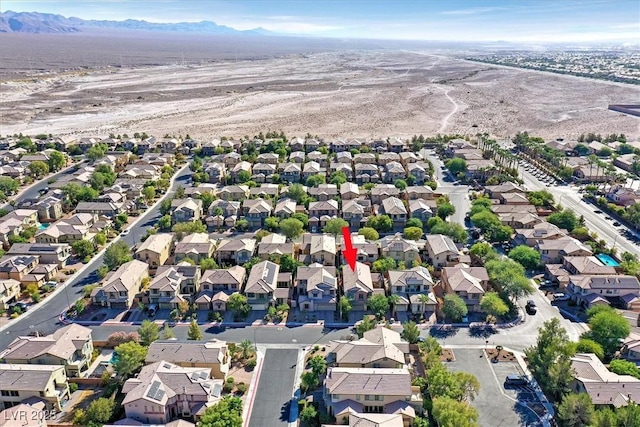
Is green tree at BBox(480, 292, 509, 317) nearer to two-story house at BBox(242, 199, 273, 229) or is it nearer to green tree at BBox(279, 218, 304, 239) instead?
green tree at BBox(279, 218, 304, 239)

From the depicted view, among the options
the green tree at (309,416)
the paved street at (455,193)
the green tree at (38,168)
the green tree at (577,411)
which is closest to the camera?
the green tree at (577,411)

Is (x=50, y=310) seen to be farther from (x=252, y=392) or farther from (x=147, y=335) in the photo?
(x=252, y=392)

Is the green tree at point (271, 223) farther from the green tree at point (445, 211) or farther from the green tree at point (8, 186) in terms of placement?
the green tree at point (8, 186)

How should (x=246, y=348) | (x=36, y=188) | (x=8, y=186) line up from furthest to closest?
1. (x=36, y=188)
2. (x=8, y=186)
3. (x=246, y=348)

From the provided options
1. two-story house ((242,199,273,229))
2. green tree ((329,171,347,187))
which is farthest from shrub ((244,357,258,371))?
green tree ((329,171,347,187))

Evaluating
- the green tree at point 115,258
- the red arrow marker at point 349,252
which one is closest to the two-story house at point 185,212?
the green tree at point 115,258

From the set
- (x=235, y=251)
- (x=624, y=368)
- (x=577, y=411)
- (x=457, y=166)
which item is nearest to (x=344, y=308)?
(x=235, y=251)
